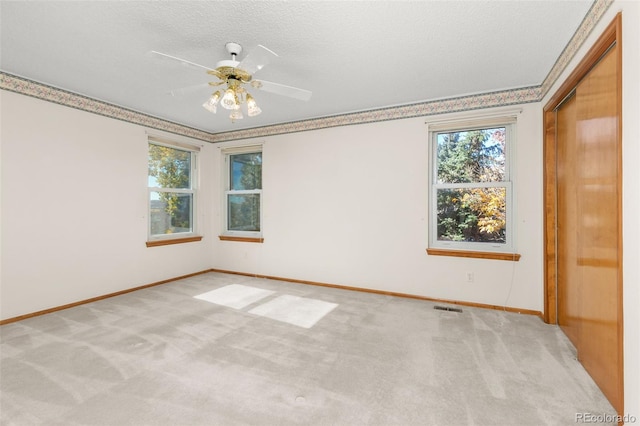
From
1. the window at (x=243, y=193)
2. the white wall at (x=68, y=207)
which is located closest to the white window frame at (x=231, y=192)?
the window at (x=243, y=193)

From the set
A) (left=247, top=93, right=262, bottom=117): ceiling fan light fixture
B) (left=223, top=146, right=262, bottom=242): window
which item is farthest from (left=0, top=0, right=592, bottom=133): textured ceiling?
(left=223, top=146, right=262, bottom=242): window

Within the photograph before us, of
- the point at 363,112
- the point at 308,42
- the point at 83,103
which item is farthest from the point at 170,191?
the point at 308,42

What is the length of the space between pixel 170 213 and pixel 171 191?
35cm

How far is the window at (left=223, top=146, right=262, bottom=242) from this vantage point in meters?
4.89

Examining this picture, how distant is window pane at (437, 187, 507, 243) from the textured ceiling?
45.9 inches

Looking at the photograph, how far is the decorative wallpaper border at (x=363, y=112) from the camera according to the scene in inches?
87.7

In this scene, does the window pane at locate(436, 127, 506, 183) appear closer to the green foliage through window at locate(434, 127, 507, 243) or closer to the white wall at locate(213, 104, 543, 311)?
the green foliage through window at locate(434, 127, 507, 243)

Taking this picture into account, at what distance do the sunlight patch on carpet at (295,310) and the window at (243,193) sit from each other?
4.91 ft

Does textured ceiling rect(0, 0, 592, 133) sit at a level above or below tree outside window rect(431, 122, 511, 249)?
above

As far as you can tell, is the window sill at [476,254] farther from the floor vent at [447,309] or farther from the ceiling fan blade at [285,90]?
the ceiling fan blade at [285,90]

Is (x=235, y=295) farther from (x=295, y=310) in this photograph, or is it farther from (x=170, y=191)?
(x=170, y=191)

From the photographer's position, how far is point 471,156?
3477mm

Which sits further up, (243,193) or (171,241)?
(243,193)

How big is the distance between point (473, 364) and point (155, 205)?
4413 millimetres
